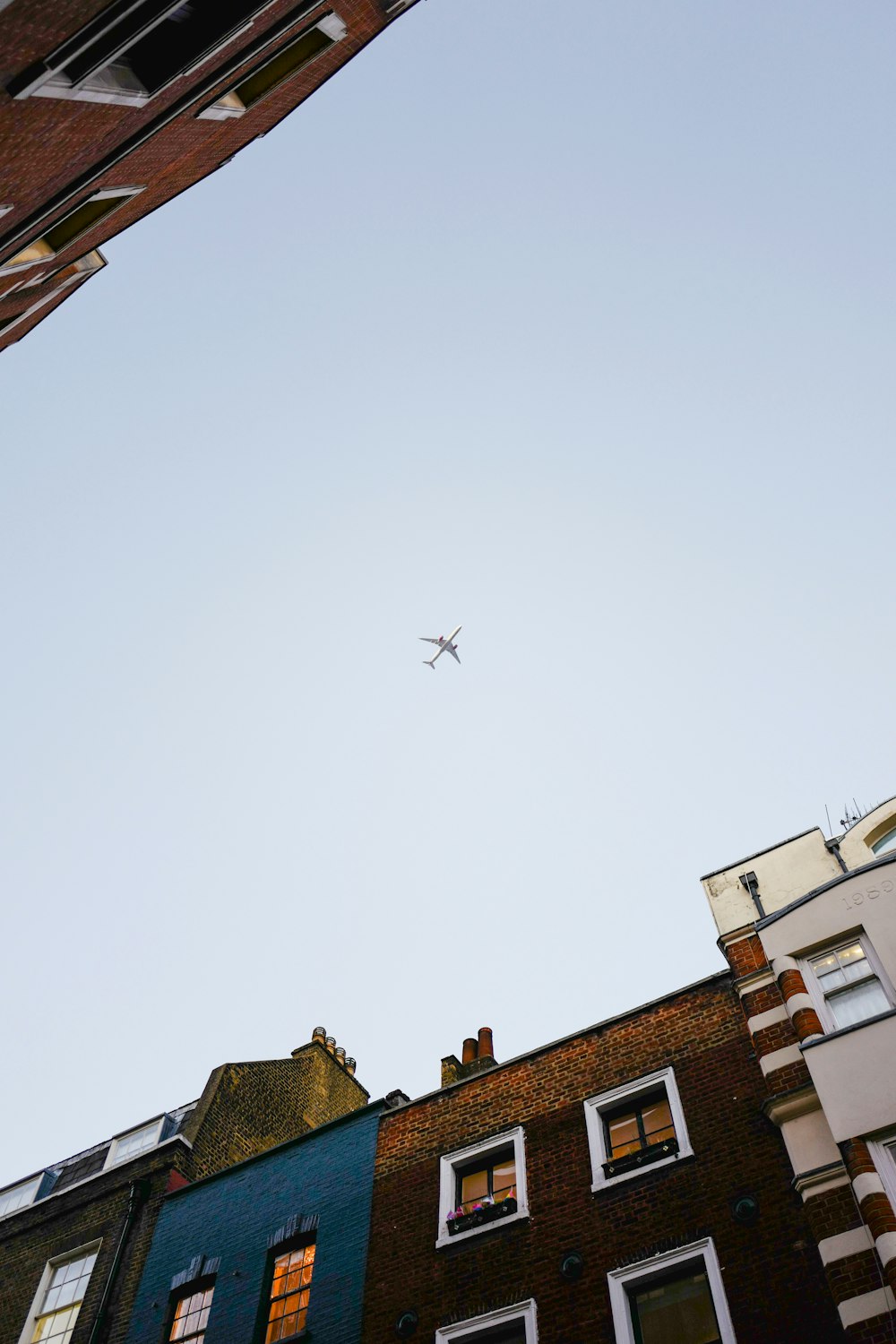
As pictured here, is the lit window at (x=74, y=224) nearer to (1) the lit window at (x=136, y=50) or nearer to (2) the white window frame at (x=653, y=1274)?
(1) the lit window at (x=136, y=50)

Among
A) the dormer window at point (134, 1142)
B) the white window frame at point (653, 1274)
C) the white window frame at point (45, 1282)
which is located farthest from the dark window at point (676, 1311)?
the dormer window at point (134, 1142)

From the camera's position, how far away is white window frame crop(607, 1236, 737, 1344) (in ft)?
56.3

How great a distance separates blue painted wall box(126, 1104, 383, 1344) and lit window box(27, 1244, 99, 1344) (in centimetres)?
234

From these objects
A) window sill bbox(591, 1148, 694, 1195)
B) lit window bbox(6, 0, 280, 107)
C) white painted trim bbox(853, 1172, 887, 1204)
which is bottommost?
white painted trim bbox(853, 1172, 887, 1204)

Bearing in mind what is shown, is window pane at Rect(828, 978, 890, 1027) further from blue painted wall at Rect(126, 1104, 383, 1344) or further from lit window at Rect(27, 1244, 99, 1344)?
lit window at Rect(27, 1244, 99, 1344)

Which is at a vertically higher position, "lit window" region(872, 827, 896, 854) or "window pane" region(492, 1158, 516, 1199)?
"lit window" region(872, 827, 896, 854)

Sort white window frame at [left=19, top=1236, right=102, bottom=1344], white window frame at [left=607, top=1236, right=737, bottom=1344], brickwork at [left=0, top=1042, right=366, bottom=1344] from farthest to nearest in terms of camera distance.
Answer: white window frame at [left=19, top=1236, right=102, bottom=1344] → brickwork at [left=0, top=1042, right=366, bottom=1344] → white window frame at [left=607, top=1236, right=737, bottom=1344]

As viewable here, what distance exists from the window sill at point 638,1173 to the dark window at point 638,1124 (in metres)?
0.55

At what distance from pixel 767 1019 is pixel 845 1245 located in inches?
168

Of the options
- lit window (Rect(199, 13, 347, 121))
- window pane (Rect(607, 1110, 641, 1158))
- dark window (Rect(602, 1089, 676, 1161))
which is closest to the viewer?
dark window (Rect(602, 1089, 676, 1161))

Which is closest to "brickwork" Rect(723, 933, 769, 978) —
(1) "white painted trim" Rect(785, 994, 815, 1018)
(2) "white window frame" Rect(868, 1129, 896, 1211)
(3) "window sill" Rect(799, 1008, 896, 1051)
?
(1) "white painted trim" Rect(785, 994, 815, 1018)

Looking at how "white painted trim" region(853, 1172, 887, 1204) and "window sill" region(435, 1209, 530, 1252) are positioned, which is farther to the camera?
"window sill" region(435, 1209, 530, 1252)

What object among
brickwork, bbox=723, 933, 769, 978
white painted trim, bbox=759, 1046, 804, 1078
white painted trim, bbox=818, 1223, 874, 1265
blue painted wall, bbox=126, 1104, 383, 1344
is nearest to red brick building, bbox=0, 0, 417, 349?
brickwork, bbox=723, 933, 769, 978

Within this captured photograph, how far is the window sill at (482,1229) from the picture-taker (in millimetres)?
20141
